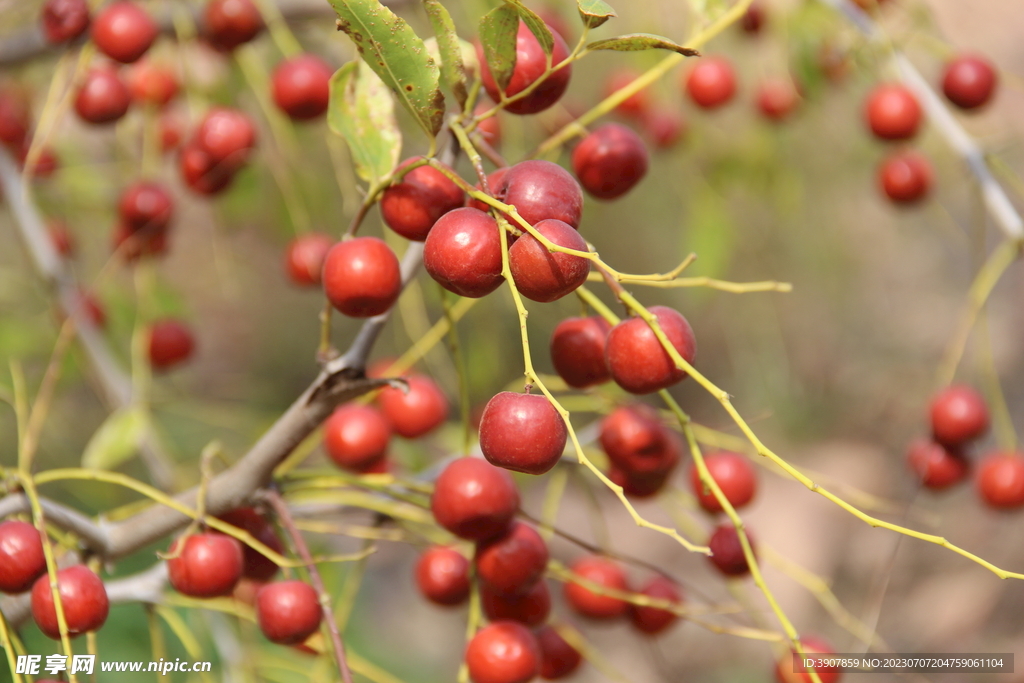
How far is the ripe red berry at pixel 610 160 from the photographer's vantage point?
49 cm

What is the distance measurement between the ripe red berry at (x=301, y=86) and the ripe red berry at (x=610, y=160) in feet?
Result: 1.22

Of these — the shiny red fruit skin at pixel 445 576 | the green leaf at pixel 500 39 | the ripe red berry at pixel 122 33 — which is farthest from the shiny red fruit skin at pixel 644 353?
the ripe red berry at pixel 122 33

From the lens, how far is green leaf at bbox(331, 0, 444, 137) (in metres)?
0.36

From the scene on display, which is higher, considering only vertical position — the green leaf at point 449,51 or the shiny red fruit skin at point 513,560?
the green leaf at point 449,51

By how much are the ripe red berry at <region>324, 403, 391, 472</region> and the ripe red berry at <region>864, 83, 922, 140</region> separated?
0.69 metres

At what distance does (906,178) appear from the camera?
0.98 metres

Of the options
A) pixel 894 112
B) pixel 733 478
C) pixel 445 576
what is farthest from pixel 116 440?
pixel 894 112

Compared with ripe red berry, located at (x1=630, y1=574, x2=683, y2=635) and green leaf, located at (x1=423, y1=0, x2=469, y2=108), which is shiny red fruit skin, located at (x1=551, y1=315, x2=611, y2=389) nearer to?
green leaf, located at (x1=423, y1=0, x2=469, y2=108)

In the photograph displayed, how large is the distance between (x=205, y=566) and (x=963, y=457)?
2.38 ft

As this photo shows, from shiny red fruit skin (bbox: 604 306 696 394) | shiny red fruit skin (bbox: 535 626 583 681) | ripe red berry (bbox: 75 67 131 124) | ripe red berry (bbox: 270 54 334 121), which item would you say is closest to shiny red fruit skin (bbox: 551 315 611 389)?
shiny red fruit skin (bbox: 604 306 696 394)

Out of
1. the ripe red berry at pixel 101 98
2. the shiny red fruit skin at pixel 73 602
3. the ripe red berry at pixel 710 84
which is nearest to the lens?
the shiny red fruit skin at pixel 73 602

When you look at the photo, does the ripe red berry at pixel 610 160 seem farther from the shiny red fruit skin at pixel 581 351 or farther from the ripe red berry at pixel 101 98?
the ripe red berry at pixel 101 98

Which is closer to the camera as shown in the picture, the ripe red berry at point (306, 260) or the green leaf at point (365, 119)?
the green leaf at point (365, 119)

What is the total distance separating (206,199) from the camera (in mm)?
872
